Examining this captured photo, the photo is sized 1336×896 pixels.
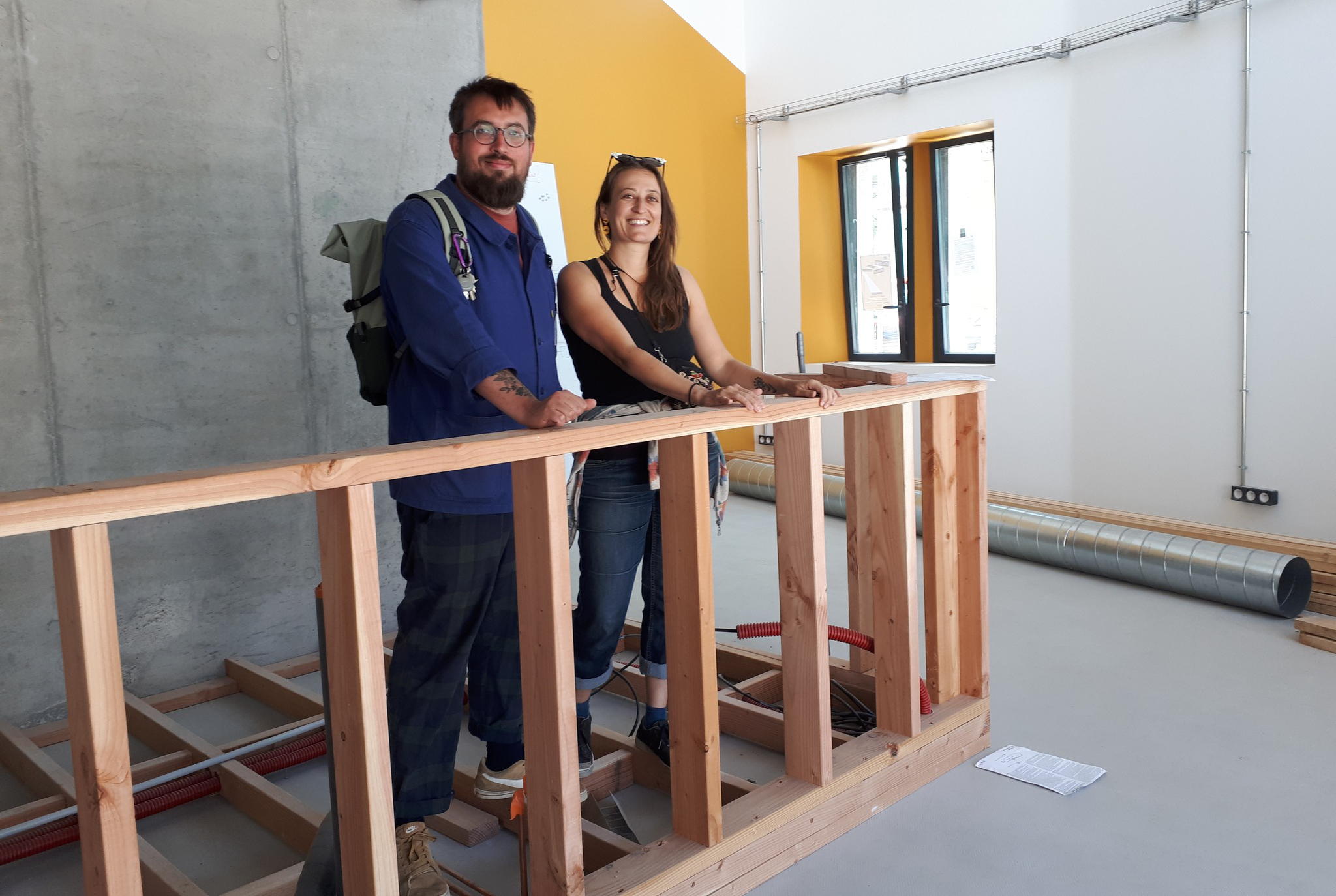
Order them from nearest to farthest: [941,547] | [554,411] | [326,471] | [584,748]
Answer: [326,471]
[554,411]
[584,748]
[941,547]

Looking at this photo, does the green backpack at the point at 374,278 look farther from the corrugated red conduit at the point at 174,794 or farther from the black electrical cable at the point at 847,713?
the black electrical cable at the point at 847,713

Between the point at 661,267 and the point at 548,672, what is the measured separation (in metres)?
1.09

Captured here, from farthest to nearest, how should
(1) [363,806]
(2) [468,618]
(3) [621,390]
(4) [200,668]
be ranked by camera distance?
(4) [200,668] → (3) [621,390] → (2) [468,618] → (1) [363,806]

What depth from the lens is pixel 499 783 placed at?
2252mm

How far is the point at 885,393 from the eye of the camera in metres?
2.23

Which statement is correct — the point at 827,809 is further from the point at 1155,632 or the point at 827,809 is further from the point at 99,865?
the point at 1155,632

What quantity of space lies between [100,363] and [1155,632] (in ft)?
12.2

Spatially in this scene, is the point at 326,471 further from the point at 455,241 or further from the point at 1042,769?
the point at 1042,769

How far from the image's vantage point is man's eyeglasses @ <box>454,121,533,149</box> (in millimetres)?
1971

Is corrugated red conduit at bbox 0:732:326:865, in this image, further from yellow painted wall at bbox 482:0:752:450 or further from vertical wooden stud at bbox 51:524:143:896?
yellow painted wall at bbox 482:0:752:450

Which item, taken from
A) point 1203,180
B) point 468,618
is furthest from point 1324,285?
point 468,618

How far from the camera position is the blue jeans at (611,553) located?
2.14m

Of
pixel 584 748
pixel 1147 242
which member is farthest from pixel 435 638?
pixel 1147 242

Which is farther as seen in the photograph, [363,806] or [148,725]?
[148,725]
